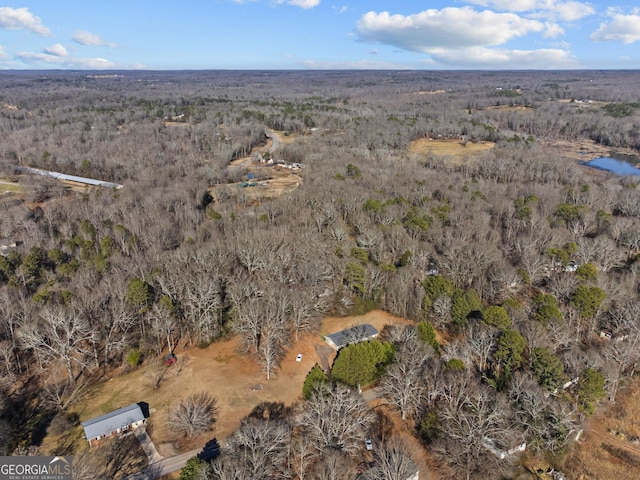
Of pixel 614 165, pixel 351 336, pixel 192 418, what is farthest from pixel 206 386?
pixel 614 165

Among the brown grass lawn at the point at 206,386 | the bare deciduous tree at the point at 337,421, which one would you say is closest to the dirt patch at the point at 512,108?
the brown grass lawn at the point at 206,386

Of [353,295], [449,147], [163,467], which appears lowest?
[163,467]

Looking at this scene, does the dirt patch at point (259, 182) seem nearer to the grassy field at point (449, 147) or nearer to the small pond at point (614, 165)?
the grassy field at point (449, 147)

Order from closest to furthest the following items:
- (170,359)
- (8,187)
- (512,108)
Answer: (170,359) → (8,187) → (512,108)

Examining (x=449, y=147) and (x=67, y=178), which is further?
(x=449, y=147)

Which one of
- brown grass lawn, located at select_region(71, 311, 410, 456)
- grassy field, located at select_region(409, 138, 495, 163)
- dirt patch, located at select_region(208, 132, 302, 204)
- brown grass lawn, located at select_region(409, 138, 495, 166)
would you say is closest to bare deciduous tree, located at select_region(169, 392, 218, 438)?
brown grass lawn, located at select_region(71, 311, 410, 456)

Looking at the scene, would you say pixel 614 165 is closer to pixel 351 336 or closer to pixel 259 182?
pixel 259 182
